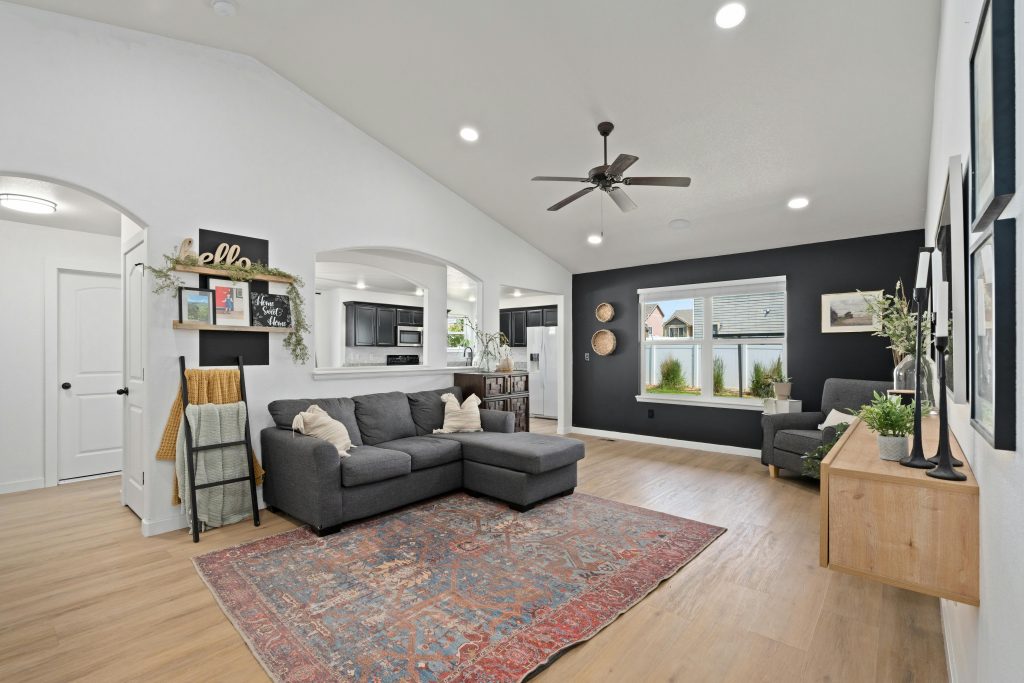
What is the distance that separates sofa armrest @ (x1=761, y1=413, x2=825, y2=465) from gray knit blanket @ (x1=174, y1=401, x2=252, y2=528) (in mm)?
4699

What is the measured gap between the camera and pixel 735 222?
16.8 feet

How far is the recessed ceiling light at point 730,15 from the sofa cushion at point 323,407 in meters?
3.81

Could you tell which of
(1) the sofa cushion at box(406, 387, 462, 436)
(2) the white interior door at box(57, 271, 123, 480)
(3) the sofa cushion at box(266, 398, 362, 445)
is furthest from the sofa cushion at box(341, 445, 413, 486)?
(2) the white interior door at box(57, 271, 123, 480)

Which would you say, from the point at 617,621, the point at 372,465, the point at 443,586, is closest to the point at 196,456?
the point at 372,465

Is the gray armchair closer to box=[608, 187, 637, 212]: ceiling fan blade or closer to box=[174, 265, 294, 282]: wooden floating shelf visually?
box=[608, 187, 637, 212]: ceiling fan blade

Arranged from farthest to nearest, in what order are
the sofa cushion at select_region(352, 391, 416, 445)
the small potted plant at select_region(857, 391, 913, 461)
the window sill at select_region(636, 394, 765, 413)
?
the window sill at select_region(636, 394, 765, 413)
the sofa cushion at select_region(352, 391, 416, 445)
the small potted plant at select_region(857, 391, 913, 461)

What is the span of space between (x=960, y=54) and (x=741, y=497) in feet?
11.3

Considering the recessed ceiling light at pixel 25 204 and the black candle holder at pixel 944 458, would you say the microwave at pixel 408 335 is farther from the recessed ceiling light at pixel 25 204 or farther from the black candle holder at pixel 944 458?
the black candle holder at pixel 944 458

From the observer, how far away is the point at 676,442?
6.29 metres

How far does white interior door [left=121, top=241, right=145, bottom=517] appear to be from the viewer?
357cm

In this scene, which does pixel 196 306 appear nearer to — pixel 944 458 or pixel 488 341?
pixel 488 341

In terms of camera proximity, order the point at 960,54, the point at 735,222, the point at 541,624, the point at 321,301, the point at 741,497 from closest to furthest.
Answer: the point at 960,54 < the point at 541,624 < the point at 741,497 < the point at 735,222 < the point at 321,301

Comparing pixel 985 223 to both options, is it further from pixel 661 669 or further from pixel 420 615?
pixel 420 615

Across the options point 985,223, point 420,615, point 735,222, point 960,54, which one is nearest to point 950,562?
point 985,223
